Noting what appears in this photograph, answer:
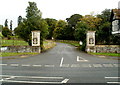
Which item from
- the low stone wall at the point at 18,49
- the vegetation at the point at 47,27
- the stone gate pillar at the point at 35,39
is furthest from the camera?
the vegetation at the point at 47,27

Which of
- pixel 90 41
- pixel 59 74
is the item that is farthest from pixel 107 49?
pixel 59 74

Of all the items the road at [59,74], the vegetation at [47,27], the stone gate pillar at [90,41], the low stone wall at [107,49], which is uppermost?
the vegetation at [47,27]

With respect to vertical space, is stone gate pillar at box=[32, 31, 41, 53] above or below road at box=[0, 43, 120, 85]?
above

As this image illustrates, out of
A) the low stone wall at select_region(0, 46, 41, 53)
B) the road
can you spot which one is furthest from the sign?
the road

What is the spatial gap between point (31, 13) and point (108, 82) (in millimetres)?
26735

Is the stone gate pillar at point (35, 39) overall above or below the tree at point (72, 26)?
below

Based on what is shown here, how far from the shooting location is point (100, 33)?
3656 centimetres

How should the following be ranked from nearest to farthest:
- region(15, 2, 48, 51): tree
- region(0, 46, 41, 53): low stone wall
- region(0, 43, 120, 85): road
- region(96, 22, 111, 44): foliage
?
region(0, 43, 120, 85): road → region(0, 46, 41, 53): low stone wall → region(15, 2, 48, 51): tree → region(96, 22, 111, 44): foliage

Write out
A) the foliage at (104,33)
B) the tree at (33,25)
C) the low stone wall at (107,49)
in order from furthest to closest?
the foliage at (104,33), the tree at (33,25), the low stone wall at (107,49)

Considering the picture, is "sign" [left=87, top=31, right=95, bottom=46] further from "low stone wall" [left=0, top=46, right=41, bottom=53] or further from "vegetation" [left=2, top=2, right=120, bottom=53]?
"low stone wall" [left=0, top=46, right=41, bottom=53]

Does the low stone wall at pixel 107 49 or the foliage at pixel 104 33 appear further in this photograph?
the foliage at pixel 104 33

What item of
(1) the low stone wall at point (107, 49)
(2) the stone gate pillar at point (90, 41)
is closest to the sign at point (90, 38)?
(2) the stone gate pillar at point (90, 41)

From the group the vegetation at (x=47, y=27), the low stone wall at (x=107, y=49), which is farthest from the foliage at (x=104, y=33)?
the low stone wall at (x=107, y=49)

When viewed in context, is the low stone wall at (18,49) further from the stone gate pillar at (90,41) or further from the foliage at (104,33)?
the foliage at (104,33)
